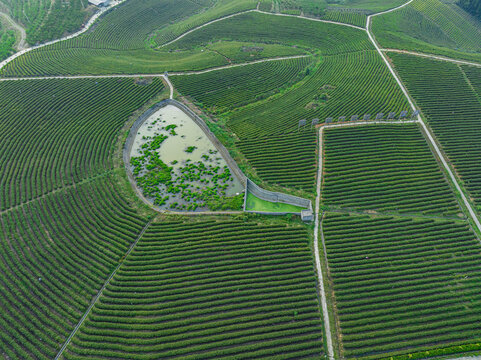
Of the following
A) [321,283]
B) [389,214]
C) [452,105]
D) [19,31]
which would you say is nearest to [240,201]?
[321,283]

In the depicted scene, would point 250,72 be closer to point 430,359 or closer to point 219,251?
point 219,251

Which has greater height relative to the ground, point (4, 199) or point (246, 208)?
point (4, 199)

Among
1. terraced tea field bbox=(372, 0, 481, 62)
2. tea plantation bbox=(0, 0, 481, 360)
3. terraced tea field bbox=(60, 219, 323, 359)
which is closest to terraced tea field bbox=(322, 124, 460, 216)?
tea plantation bbox=(0, 0, 481, 360)

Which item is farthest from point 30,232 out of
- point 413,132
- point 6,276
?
point 413,132

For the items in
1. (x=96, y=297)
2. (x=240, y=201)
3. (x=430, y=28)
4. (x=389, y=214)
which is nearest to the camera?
(x=96, y=297)

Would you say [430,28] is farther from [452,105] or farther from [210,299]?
[210,299]

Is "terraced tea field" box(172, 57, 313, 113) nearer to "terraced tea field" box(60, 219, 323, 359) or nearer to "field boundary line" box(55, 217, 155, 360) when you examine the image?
"field boundary line" box(55, 217, 155, 360)
